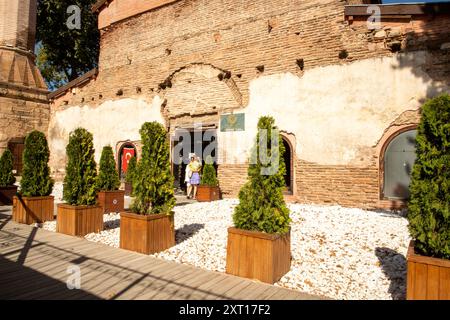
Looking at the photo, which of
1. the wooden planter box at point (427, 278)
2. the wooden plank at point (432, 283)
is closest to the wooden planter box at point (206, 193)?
the wooden planter box at point (427, 278)

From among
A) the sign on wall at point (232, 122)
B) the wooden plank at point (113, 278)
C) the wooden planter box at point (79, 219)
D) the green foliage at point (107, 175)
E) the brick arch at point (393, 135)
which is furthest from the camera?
the sign on wall at point (232, 122)

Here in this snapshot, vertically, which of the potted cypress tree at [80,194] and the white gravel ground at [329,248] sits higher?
the potted cypress tree at [80,194]

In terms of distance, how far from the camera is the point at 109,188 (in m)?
9.96

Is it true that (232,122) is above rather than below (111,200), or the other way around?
above

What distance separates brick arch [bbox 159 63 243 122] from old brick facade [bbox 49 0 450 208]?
43mm

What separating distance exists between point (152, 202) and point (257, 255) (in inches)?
97.2

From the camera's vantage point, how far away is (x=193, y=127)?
510 inches

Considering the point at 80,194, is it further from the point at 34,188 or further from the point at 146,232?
the point at 146,232

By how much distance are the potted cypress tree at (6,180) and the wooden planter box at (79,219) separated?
544 centimetres

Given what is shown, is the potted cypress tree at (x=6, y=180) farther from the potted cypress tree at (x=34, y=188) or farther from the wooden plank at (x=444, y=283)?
the wooden plank at (x=444, y=283)

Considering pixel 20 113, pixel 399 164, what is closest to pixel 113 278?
pixel 399 164

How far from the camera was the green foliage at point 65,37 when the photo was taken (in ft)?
86.7

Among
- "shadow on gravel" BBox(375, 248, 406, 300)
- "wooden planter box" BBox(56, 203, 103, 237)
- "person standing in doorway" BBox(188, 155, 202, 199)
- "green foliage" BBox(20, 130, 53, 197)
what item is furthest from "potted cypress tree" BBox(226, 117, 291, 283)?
"person standing in doorway" BBox(188, 155, 202, 199)
